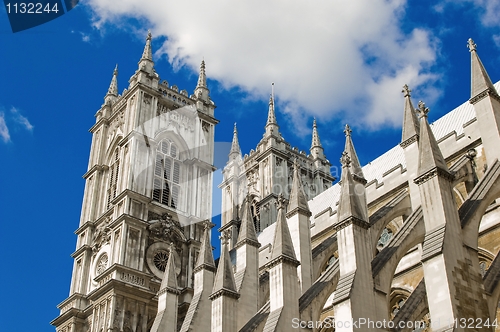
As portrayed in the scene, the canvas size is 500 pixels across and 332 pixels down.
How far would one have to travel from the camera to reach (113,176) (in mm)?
39125

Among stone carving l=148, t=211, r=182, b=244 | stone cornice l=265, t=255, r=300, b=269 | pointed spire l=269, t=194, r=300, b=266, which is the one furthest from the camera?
stone carving l=148, t=211, r=182, b=244

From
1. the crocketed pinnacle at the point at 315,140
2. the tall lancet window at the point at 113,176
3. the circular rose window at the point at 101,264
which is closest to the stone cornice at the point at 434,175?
the circular rose window at the point at 101,264

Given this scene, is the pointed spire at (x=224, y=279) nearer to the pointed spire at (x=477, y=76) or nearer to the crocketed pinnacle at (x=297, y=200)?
the crocketed pinnacle at (x=297, y=200)

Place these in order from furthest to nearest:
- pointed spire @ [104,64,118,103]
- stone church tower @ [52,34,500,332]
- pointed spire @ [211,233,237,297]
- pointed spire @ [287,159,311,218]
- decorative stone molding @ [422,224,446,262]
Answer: pointed spire @ [104,64,118,103] < pointed spire @ [287,159,311,218] < pointed spire @ [211,233,237,297] < stone church tower @ [52,34,500,332] < decorative stone molding @ [422,224,446,262]

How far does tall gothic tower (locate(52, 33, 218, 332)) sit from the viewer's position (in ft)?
107

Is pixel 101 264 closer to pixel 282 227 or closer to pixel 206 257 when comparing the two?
pixel 206 257

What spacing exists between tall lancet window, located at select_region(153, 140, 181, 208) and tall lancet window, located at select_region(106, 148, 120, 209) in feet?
7.72

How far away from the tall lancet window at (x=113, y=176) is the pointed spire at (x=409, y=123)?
2039 cm

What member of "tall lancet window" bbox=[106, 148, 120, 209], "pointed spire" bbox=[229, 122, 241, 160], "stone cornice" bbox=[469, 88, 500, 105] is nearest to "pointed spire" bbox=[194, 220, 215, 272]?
"tall lancet window" bbox=[106, 148, 120, 209]

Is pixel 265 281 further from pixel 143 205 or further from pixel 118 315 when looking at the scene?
pixel 143 205

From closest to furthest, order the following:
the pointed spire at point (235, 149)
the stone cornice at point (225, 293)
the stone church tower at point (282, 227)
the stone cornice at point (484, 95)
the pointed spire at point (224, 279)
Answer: the stone church tower at point (282, 227)
the stone cornice at point (484, 95)
the stone cornice at point (225, 293)
the pointed spire at point (224, 279)
the pointed spire at point (235, 149)

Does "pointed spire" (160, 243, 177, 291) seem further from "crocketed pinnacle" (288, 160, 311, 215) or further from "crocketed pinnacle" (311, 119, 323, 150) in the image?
"crocketed pinnacle" (311, 119, 323, 150)

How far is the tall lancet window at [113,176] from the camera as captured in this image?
1505 inches

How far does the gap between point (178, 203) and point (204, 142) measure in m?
4.74
